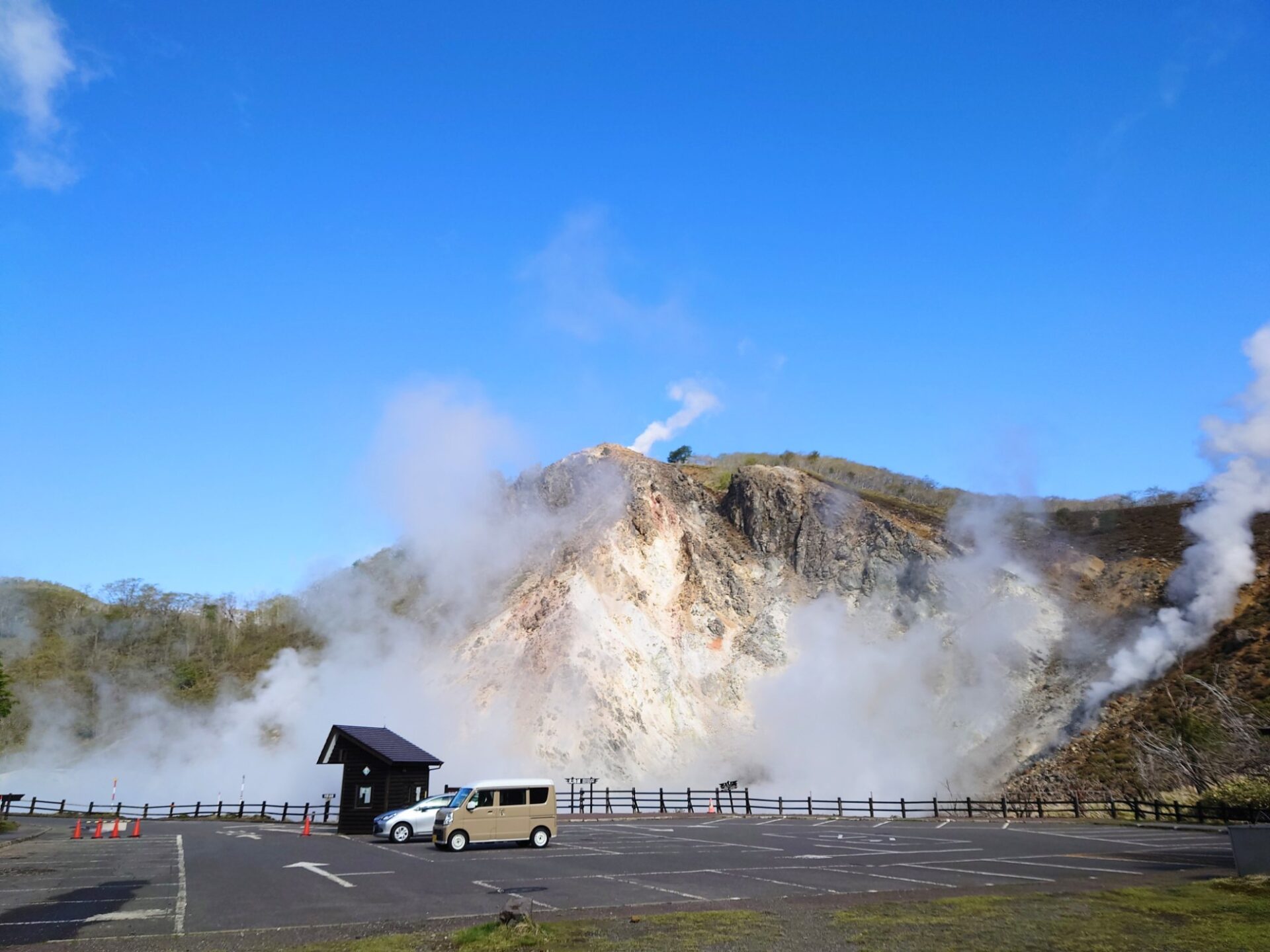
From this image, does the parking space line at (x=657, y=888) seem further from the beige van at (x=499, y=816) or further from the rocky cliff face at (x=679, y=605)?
the rocky cliff face at (x=679, y=605)

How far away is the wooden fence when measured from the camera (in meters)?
31.0

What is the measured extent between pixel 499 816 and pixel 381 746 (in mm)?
10726

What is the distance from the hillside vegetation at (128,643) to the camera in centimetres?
6769

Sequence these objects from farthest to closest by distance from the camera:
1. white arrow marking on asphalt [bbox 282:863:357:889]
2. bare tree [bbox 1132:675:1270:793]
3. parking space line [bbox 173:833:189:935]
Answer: bare tree [bbox 1132:675:1270:793] → white arrow marking on asphalt [bbox 282:863:357:889] → parking space line [bbox 173:833:189:935]

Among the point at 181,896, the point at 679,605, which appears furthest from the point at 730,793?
the point at 181,896

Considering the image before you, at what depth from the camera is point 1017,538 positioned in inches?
2339

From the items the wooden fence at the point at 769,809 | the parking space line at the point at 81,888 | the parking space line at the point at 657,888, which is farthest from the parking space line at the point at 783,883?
the wooden fence at the point at 769,809

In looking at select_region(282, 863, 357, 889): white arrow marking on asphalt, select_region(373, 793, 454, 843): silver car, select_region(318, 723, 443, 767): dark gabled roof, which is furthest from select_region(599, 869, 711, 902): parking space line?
select_region(318, 723, 443, 767): dark gabled roof

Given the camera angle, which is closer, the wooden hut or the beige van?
the beige van

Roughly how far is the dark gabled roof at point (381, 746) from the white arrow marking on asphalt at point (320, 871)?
11.3m

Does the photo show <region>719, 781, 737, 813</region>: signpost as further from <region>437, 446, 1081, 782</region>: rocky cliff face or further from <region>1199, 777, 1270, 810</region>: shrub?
<region>1199, 777, 1270, 810</region>: shrub

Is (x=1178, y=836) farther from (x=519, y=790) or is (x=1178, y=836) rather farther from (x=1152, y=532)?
(x=1152, y=532)

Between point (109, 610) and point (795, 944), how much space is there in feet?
314

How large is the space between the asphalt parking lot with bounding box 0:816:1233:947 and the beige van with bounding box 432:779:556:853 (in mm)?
521
